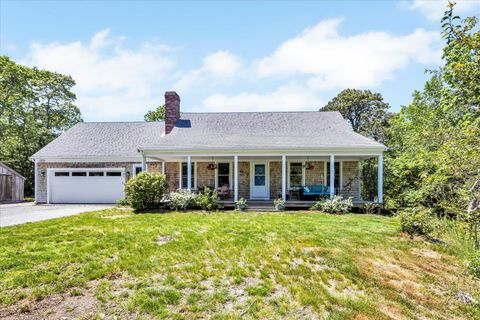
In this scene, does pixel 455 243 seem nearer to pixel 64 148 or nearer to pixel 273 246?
pixel 273 246

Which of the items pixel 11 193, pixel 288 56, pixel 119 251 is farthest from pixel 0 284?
pixel 11 193

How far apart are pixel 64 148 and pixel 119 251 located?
47.6ft

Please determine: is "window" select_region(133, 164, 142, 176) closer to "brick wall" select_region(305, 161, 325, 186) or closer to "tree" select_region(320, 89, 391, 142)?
"brick wall" select_region(305, 161, 325, 186)

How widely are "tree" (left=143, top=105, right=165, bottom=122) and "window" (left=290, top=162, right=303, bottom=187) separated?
25371mm

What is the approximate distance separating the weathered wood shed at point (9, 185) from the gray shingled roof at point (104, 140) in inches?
180

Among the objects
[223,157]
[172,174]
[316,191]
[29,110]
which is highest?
[29,110]

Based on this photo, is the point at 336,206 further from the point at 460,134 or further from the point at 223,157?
the point at 460,134

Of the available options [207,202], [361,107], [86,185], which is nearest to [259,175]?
[207,202]

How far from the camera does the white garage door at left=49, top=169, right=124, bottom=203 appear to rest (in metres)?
16.7

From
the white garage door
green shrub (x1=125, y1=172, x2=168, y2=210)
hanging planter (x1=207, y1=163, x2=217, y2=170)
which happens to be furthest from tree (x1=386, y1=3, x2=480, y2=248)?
the white garage door

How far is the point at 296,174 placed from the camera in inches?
608

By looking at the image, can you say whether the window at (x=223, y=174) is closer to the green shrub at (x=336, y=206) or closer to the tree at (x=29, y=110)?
the green shrub at (x=336, y=206)

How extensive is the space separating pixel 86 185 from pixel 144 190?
6950 millimetres

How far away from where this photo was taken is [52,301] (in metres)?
3.79
